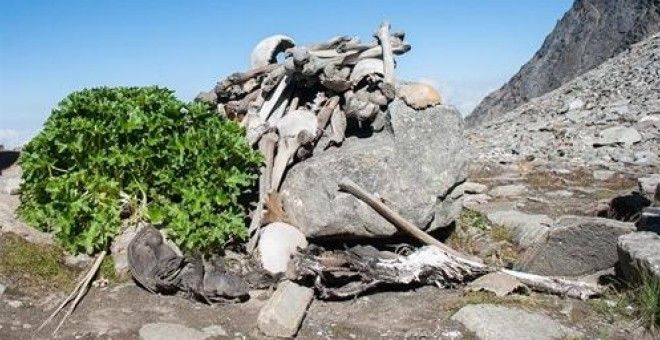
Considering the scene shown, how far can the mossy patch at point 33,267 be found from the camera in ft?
23.4

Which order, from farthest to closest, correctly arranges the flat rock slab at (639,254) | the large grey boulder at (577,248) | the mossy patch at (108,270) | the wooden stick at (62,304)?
the large grey boulder at (577,248)
the mossy patch at (108,270)
the wooden stick at (62,304)
the flat rock slab at (639,254)

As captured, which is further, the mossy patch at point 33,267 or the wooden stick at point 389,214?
the wooden stick at point 389,214

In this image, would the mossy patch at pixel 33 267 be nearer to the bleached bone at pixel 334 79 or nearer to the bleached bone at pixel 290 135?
the bleached bone at pixel 290 135

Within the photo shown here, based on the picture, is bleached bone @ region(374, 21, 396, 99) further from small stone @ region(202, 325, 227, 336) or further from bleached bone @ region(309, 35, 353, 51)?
small stone @ region(202, 325, 227, 336)

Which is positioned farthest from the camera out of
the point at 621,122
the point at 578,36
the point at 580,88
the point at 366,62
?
the point at 578,36

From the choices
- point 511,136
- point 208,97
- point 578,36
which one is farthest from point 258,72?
point 578,36

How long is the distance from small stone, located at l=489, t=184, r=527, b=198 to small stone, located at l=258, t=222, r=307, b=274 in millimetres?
5553

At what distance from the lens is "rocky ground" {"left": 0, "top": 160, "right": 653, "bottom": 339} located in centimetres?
627

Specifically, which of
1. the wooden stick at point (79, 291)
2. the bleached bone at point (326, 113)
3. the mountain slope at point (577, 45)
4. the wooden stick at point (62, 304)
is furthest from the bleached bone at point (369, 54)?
the mountain slope at point (577, 45)

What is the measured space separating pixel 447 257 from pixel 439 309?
0.80 m

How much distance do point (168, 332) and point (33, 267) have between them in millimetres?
2206

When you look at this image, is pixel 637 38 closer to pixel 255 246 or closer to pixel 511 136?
pixel 511 136

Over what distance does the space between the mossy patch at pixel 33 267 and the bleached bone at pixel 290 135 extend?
2777 millimetres

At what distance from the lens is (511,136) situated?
19.9 metres
